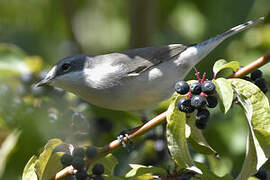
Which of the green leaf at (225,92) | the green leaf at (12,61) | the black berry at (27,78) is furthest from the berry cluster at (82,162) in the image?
the green leaf at (12,61)

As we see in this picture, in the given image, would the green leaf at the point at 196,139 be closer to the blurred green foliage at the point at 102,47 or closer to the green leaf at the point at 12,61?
the blurred green foliage at the point at 102,47

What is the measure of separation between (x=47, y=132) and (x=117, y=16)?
3209 mm

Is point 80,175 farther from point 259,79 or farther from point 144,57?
point 144,57

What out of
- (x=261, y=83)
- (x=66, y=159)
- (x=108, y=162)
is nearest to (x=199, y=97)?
(x=261, y=83)

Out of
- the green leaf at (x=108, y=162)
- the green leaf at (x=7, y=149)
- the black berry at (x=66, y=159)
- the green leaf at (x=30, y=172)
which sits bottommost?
the green leaf at (x=7, y=149)

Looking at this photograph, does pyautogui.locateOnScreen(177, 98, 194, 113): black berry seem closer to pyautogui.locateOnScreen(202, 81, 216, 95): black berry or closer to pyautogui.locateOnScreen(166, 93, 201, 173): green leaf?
pyautogui.locateOnScreen(166, 93, 201, 173): green leaf

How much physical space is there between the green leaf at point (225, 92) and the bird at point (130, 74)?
140 centimetres

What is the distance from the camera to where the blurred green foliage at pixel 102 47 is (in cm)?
386

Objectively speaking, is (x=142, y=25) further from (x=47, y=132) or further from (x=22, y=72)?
(x=47, y=132)

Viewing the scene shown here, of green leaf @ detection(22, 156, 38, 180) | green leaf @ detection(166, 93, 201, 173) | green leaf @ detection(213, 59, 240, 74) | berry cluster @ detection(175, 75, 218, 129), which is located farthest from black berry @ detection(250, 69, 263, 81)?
green leaf @ detection(22, 156, 38, 180)

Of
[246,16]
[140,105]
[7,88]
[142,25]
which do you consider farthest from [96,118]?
[246,16]

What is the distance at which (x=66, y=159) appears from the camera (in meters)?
3.00

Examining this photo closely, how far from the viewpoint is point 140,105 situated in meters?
4.23

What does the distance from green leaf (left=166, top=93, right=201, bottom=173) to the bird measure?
4.48 feet
